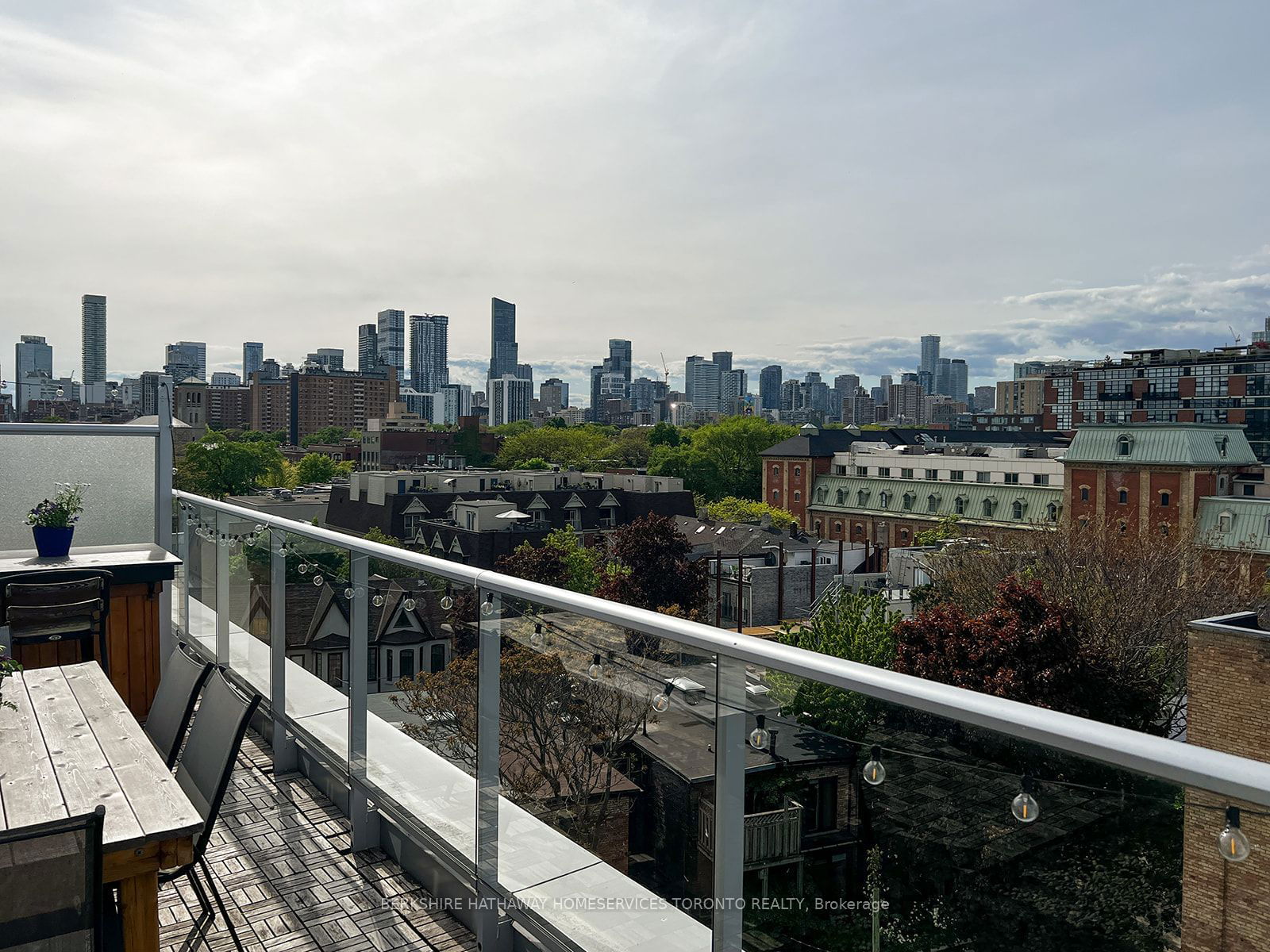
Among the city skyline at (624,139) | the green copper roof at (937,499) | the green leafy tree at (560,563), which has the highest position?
the city skyline at (624,139)

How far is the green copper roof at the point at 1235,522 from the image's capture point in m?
41.1

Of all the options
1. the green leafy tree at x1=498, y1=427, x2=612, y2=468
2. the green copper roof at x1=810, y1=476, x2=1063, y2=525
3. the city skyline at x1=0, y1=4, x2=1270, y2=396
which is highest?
the city skyline at x1=0, y1=4, x2=1270, y2=396

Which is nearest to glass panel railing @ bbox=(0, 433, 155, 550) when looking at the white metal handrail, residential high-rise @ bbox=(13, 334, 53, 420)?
the white metal handrail

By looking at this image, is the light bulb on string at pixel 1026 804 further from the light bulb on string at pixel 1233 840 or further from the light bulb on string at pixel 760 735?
the light bulb on string at pixel 760 735

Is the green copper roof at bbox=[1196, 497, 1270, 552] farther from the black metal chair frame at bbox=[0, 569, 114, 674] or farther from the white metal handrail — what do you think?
the white metal handrail

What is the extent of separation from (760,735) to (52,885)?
4.14 feet

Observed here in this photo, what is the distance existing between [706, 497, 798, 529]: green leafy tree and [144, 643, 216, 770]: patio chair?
57673 millimetres

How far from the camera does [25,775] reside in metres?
2.24

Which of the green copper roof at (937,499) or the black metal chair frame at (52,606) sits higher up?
the black metal chair frame at (52,606)

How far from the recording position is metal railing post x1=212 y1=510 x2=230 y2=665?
196 inches

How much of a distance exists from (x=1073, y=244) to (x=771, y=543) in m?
123

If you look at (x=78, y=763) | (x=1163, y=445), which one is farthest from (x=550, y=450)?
(x=78, y=763)

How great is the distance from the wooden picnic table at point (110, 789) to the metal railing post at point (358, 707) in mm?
838

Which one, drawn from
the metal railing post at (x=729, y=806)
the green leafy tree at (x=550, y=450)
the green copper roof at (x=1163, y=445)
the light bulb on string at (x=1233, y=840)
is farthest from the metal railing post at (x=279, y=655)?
the green leafy tree at (x=550, y=450)
